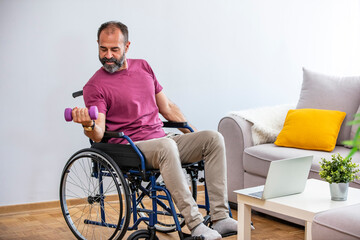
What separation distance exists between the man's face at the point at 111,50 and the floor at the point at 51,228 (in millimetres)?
914

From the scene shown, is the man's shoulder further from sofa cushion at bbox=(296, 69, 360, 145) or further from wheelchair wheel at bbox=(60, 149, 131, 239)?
sofa cushion at bbox=(296, 69, 360, 145)

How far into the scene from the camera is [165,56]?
3.35 metres

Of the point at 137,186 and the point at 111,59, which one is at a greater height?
the point at 111,59

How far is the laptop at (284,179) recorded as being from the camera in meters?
1.80

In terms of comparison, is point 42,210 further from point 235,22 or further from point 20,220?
point 235,22

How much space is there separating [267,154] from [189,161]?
2.20ft

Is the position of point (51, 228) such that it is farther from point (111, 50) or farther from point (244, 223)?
point (244, 223)

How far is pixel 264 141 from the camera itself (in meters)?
2.96

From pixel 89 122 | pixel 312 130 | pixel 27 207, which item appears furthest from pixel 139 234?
pixel 312 130

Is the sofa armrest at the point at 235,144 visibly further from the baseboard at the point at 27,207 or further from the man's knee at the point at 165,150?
the baseboard at the point at 27,207

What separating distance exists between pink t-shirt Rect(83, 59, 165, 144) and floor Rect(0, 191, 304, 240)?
596 mm

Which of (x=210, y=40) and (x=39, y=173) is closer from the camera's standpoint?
(x=39, y=173)

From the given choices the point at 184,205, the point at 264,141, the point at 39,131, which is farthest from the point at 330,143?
the point at 39,131

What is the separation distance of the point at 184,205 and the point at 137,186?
24 cm
